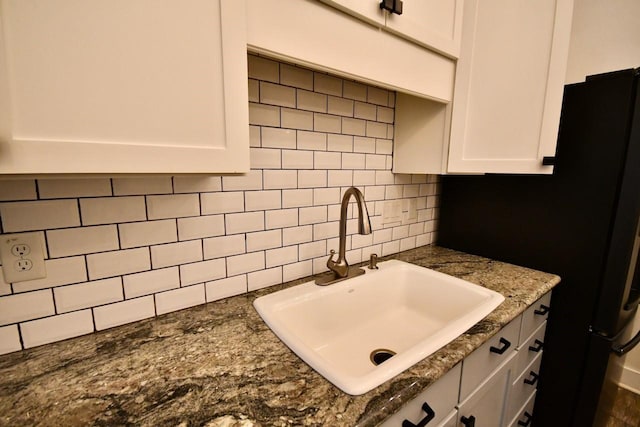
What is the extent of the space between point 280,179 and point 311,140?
20 cm

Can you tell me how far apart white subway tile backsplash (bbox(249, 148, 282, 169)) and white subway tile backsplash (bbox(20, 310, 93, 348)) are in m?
0.61

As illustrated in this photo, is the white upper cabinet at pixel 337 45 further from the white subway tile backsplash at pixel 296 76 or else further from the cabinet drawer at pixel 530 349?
the cabinet drawer at pixel 530 349

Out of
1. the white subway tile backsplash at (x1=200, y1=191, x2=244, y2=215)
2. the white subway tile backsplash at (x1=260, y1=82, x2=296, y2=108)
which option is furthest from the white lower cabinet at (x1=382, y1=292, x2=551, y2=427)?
the white subway tile backsplash at (x1=260, y1=82, x2=296, y2=108)

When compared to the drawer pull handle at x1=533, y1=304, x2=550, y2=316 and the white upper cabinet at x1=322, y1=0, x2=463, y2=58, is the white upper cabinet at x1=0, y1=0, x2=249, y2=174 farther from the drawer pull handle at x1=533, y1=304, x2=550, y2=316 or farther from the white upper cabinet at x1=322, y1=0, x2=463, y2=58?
the drawer pull handle at x1=533, y1=304, x2=550, y2=316

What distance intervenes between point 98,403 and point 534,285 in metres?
1.35

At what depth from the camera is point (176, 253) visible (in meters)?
Result: 0.85

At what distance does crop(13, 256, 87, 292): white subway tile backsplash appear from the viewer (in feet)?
2.19

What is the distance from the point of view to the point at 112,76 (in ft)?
1.60

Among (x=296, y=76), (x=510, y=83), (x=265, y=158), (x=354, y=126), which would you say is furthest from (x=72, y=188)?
(x=510, y=83)

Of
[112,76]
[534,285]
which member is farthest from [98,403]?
[534,285]

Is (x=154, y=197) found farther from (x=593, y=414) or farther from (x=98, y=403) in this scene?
(x=593, y=414)

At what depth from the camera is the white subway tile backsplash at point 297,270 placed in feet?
3.56

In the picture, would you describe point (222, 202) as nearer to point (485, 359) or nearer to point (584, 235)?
point (485, 359)

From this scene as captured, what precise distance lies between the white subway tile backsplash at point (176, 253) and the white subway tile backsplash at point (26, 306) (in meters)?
0.23
